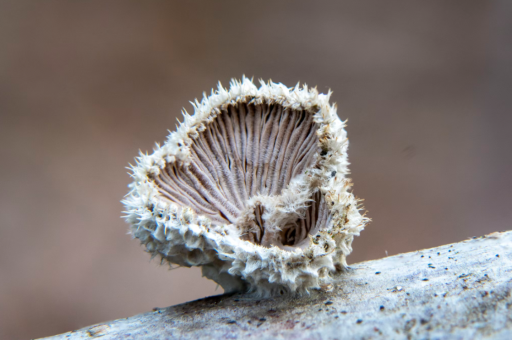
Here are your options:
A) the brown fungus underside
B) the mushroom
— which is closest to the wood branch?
the mushroom

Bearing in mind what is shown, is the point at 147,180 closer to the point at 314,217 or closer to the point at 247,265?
the point at 247,265

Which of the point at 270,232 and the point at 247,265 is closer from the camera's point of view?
the point at 247,265

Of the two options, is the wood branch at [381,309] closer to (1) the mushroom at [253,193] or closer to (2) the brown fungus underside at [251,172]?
(1) the mushroom at [253,193]

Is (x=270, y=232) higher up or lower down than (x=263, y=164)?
lower down

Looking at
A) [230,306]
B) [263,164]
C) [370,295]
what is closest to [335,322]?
[370,295]

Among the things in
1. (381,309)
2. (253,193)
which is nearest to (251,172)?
(253,193)

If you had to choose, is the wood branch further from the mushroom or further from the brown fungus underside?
the brown fungus underside

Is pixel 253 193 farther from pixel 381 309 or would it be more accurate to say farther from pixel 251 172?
pixel 381 309
